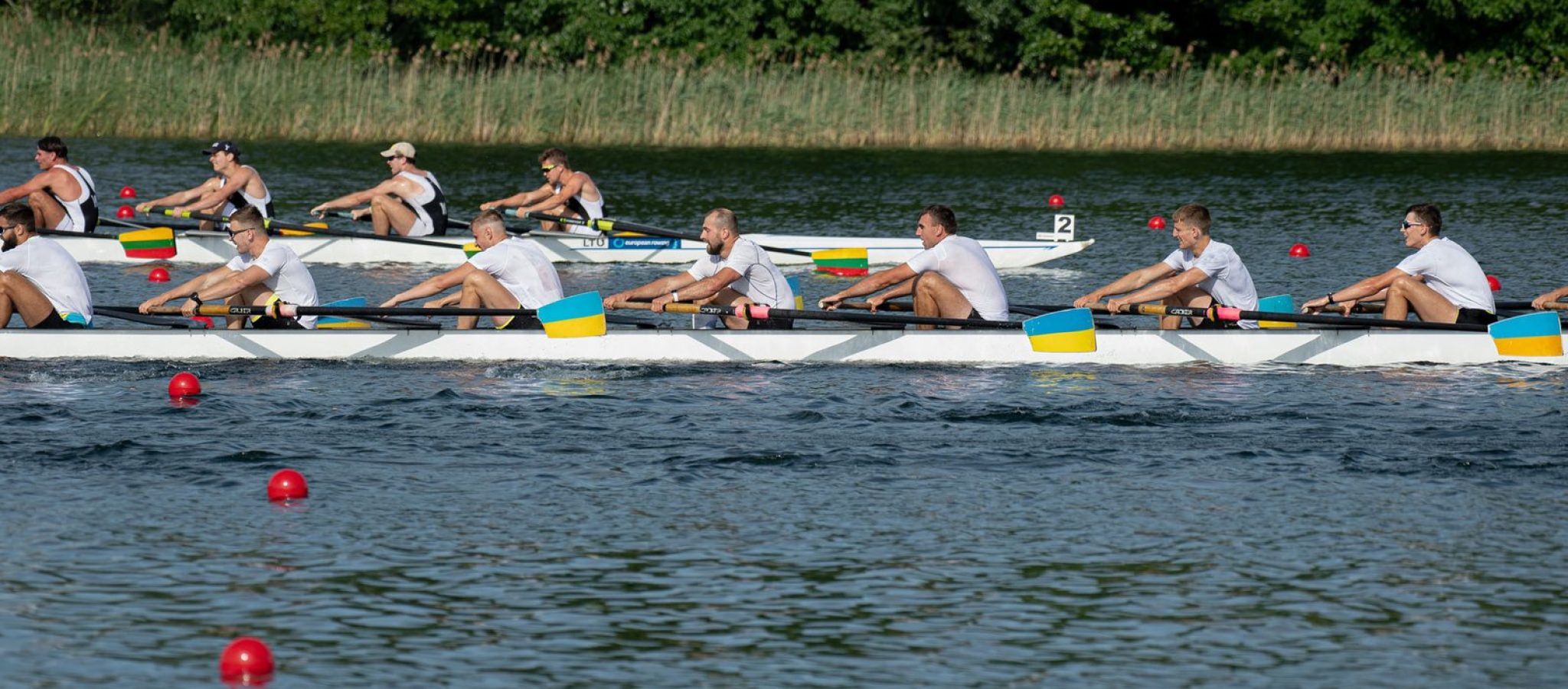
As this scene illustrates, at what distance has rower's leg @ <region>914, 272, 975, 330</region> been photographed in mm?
14297

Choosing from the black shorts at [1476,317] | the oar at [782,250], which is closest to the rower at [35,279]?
the oar at [782,250]

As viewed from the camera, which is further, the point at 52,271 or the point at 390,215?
the point at 390,215

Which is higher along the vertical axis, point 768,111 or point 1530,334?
point 768,111

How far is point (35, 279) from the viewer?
46.8 ft

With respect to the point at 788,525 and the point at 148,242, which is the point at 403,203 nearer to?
the point at 148,242

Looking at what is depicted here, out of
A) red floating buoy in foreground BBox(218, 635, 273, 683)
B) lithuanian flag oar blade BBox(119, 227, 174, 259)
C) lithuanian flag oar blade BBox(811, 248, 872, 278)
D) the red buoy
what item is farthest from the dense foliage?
red floating buoy in foreground BBox(218, 635, 273, 683)

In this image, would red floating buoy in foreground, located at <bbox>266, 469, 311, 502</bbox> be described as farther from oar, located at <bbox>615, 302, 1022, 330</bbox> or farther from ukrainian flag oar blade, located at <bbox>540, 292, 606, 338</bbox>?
oar, located at <bbox>615, 302, 1022, 330</bbox>

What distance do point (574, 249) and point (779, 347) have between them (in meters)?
8.12

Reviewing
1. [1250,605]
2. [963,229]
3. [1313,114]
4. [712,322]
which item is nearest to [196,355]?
[712,322]

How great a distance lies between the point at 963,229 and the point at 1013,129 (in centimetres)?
779

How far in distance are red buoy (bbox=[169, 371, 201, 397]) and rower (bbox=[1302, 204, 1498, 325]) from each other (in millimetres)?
7915

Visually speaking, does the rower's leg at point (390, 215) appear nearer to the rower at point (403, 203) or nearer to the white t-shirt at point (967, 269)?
the rower at point (403, 203)

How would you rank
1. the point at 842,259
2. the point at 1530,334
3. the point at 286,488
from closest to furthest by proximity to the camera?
the point at 286,488, the point at 1530,334, the point at 842,259

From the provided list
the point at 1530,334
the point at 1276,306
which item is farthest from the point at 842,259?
the point at 1530,334
